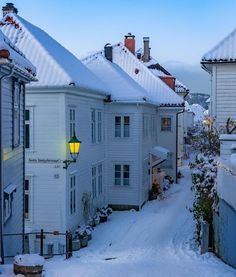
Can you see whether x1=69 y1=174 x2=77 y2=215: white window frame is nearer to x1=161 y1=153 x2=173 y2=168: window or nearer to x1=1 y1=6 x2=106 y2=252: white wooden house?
x1=1 y1=6 x2=106 y2=252: white wooden house

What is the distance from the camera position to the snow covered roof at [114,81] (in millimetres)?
25625

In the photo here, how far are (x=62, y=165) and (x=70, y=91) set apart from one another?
281cm

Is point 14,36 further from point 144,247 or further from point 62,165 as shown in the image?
point 144,247

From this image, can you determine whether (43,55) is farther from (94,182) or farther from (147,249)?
(147,249)

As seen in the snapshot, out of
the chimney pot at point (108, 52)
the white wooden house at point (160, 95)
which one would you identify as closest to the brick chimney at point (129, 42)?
the white wooden house at point (160, 95)

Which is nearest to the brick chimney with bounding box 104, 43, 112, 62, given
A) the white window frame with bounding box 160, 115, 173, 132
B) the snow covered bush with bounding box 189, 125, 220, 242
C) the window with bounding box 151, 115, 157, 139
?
the window with bounding box 151, 115, 157, 139

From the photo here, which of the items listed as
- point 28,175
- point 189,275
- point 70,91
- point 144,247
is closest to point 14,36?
point 70,91

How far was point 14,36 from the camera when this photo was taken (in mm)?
20766

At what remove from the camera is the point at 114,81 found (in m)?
26.9

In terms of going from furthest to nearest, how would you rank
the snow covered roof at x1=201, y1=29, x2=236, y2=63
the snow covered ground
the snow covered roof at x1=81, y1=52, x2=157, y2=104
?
1. the snow covered roof at x1=81, y1=52, x2=157, y2=104
2. the snow covered roof at x1=201, y1=29, x2=236, y2=63
3. the snow covered ground

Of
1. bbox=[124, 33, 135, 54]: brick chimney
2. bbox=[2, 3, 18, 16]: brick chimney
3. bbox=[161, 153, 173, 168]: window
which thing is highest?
bbox=[124, 33, 135, 54]: brick chimney

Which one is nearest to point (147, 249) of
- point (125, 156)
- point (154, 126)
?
point (125, 156)

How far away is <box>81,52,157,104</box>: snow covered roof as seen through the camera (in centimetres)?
2562

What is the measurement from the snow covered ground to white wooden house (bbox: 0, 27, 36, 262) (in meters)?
1.33
